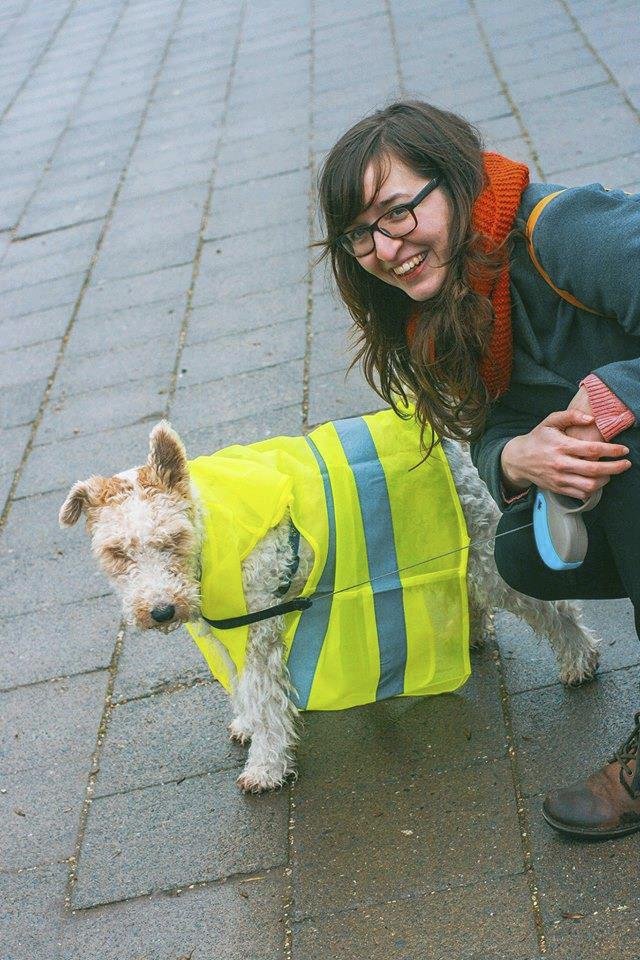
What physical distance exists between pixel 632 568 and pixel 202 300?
4.23 meters

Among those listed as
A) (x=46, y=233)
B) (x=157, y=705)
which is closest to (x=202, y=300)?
(x=46, y=233)

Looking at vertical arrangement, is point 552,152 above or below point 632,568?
below

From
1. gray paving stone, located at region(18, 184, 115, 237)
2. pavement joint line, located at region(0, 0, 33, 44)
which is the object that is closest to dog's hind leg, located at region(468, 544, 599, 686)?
gray paving stone, located at region(18, 184, 115, 237)

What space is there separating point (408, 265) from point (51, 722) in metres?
2.13

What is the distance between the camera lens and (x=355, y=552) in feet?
10.6

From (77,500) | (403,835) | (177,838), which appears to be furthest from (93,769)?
(403,835)

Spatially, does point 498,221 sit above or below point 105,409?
above

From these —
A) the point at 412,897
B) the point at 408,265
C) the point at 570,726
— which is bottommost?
the point at 570,726

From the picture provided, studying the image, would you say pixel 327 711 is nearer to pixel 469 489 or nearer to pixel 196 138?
pixel 469 489

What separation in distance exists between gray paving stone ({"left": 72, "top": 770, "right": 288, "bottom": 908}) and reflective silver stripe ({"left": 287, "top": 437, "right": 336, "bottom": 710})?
347 mm

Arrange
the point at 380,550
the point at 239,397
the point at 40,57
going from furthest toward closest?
the point at 40,57, the point at 239,397, the point at 380,550

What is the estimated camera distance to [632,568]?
8.32 feet

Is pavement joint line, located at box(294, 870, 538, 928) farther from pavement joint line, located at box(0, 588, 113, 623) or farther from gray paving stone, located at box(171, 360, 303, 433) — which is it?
gray paving stone, located at box(171, 360, 303, 433)

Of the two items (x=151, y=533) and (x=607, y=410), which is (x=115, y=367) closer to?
(x=151, y=533)
